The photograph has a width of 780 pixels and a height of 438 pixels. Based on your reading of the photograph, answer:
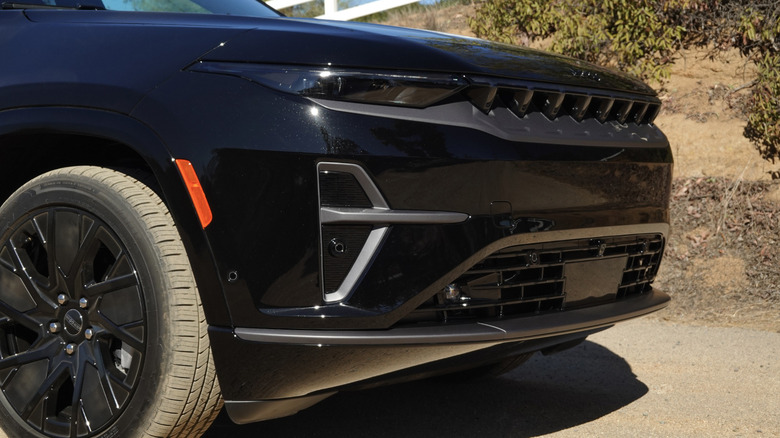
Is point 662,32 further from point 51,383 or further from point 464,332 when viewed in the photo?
point 51,383

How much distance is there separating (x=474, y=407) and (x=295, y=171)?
160 centimetres

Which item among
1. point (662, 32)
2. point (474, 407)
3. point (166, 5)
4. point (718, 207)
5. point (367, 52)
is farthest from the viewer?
point (662, 32)

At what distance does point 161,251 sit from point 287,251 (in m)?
0.38

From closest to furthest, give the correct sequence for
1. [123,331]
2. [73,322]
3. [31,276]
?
[123,331], [73,322], [31,276]

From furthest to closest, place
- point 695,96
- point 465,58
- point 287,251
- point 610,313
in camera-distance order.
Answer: point 695,96 < point 610,313 < point 465,58 < point 287,251

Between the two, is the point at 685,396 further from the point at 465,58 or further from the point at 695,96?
the point at 695,96

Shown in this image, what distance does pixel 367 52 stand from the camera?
7.79 feet

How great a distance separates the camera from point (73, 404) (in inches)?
103

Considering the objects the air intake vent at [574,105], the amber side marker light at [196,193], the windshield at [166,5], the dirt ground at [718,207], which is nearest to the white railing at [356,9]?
the dirt ground at [718,207]

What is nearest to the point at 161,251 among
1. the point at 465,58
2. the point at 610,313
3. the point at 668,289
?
the point at 465,58

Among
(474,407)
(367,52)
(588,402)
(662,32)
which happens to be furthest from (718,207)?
(367,52)

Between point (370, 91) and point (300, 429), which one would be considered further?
point (300, 429)

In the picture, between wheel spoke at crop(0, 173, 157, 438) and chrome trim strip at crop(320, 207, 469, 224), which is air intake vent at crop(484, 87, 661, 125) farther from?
wheel spoke at crop(0, 173, 157, 438)

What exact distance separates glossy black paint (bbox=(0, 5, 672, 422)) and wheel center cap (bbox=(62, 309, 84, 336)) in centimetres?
49
